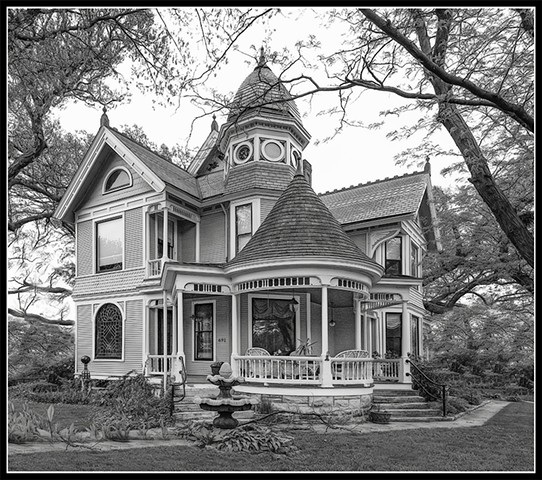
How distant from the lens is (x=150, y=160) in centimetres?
1736

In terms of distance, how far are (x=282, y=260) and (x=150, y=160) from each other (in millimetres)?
7406

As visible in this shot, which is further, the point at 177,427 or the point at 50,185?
the point at 50,185

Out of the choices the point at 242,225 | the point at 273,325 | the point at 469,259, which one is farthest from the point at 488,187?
the point at 469,259

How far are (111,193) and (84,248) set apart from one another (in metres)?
2.35

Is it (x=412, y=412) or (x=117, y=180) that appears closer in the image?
(x=412, y=412)

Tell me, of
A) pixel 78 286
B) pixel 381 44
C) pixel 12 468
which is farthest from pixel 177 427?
pixel 78 286

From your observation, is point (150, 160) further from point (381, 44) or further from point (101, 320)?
point (381, 44)

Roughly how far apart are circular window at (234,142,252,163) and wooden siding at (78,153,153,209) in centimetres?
339

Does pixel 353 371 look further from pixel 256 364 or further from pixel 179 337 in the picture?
pixel 179 337

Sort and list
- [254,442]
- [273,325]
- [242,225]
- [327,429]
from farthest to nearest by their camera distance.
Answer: [242,225]
[273,325]
[327,429]
[254,442]

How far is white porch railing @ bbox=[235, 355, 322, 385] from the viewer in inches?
464

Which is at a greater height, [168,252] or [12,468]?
[168,252]

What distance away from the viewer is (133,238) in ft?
55.6

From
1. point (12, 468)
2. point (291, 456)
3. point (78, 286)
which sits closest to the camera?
point (12, 468)
